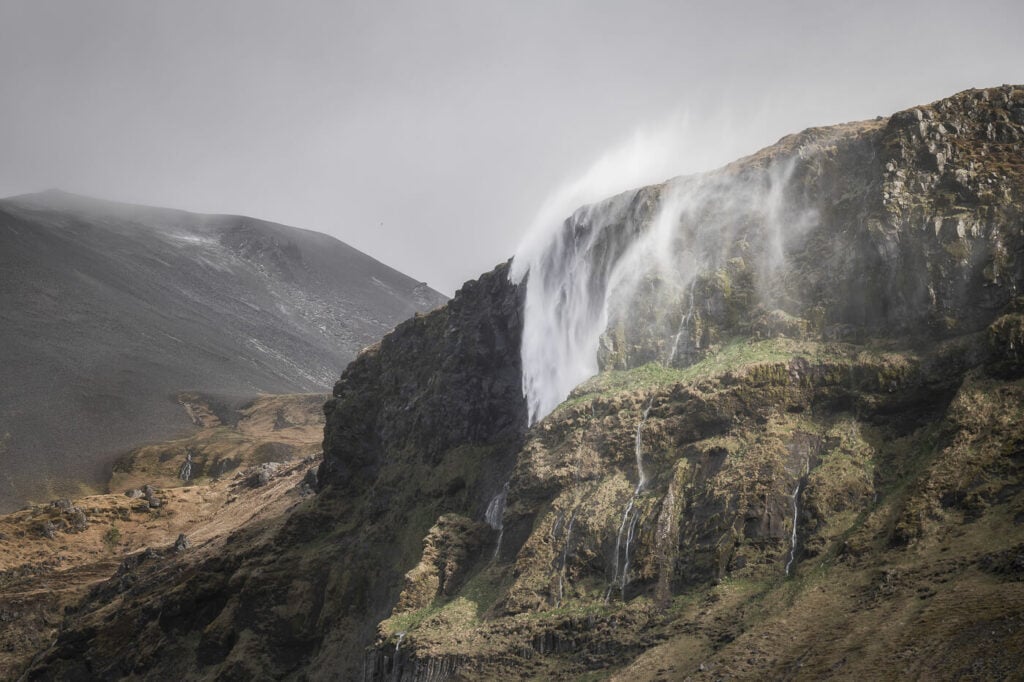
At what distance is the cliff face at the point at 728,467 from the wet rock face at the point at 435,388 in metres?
0.30

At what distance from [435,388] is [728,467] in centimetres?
2719

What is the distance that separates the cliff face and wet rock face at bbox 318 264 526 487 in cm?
30

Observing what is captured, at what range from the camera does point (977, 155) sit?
36.2 meters

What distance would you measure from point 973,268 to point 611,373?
53.7 ft

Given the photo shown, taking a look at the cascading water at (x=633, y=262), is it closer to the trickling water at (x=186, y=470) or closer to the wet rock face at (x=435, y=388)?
the wet rock face at (x=435, y=388)

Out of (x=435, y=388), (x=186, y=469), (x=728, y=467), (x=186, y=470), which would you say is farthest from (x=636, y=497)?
(x=186, y=469)

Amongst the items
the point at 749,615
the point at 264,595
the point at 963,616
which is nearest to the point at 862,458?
the point at 749,615

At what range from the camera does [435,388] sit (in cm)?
5691

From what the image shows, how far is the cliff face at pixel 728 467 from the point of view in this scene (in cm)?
2602

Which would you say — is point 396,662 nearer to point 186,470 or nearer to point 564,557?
point 564,557

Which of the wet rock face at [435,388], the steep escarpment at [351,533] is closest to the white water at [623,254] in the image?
the wet rock face at [435,388]

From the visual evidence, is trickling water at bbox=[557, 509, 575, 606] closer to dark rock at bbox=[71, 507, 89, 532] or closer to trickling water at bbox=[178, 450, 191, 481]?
dark rock at bbox=[71, 507, 89, 532]

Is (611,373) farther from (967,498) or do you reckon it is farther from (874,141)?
(967,498)

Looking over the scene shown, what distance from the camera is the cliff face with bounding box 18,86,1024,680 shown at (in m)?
26.0
